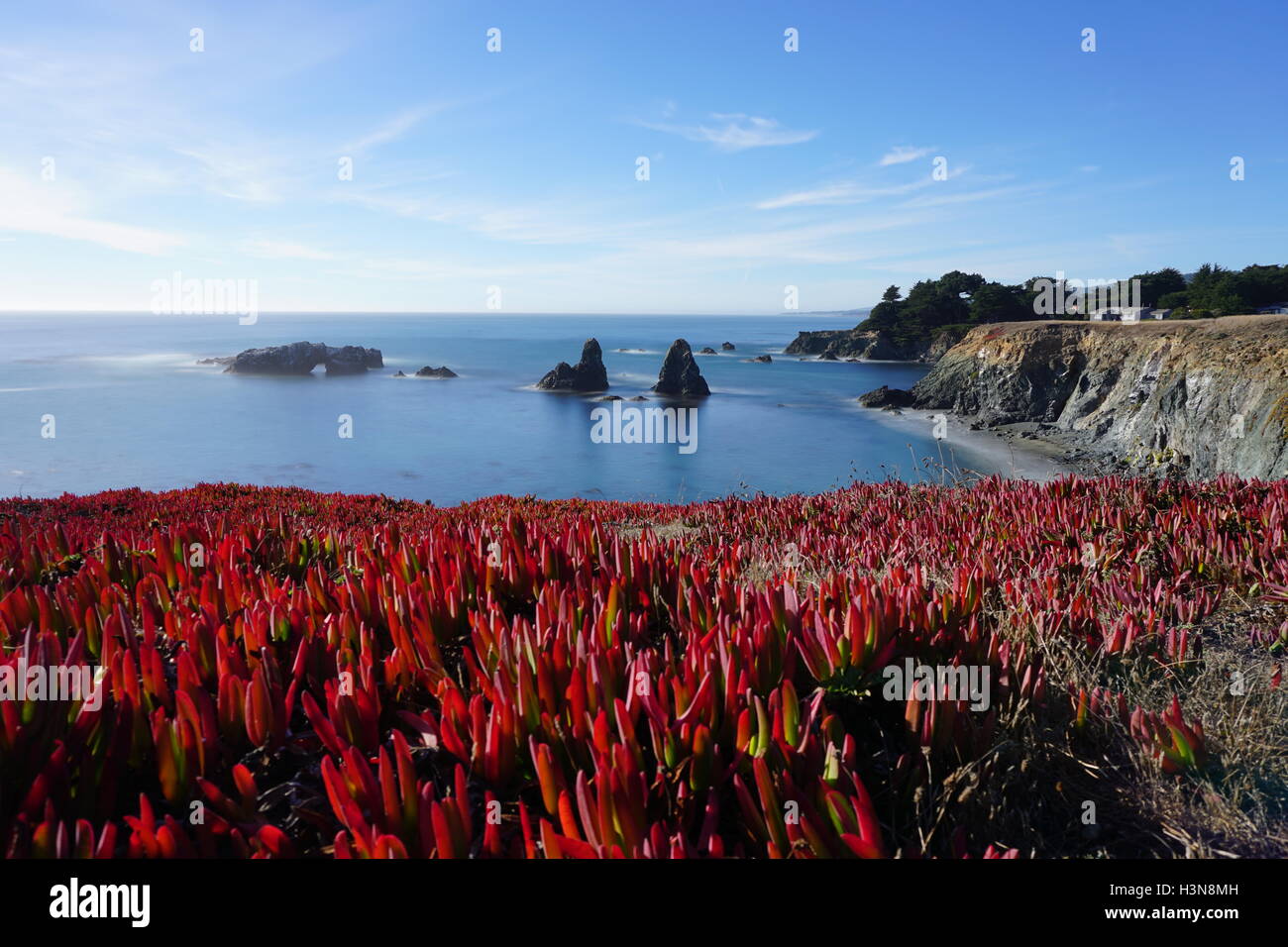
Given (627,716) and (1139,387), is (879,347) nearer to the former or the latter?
(1139,387)

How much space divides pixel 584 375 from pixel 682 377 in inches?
455

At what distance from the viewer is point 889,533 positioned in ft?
19.1

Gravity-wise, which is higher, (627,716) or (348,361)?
(348,361)

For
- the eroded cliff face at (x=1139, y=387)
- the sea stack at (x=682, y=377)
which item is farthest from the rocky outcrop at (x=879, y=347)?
the sea stack at (x=682, y=377)

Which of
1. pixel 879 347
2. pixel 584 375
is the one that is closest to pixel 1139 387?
pixel 584 375

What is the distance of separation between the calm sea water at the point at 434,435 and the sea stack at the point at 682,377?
2370mm

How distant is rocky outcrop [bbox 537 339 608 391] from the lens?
85.0m

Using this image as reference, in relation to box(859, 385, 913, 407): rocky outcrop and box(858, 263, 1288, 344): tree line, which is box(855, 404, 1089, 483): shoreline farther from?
box(858, 263, 1288, 344): tree line

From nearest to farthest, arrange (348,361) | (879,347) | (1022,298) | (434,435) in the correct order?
(434,435), (1022,298), (879,347), (348,361)

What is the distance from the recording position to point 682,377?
269 feet

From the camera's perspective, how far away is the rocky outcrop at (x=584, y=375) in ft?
279

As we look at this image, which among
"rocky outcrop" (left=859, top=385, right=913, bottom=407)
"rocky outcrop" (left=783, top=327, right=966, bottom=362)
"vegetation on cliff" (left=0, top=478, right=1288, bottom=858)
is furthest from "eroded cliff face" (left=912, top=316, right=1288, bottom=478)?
"rocky outcrop" (left=783, top=327, right=966, bottom=362)

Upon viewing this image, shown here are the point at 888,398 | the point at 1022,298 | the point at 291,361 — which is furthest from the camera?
the point at 291,361
